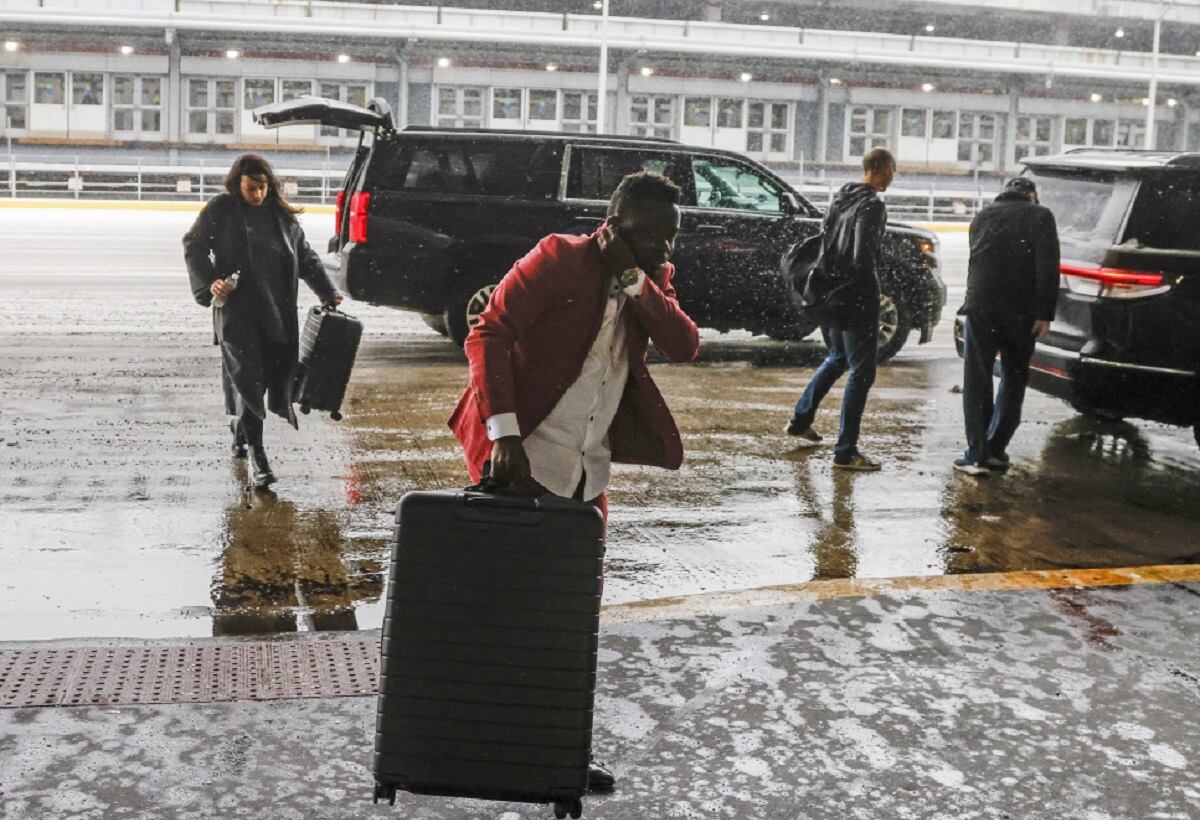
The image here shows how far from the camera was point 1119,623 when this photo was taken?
558cm

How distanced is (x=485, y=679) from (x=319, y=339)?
4615 mm

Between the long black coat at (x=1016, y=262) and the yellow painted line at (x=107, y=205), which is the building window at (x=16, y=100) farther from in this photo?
the long black coat at (x=1016, y=262)

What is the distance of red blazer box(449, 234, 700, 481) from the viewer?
156 inches

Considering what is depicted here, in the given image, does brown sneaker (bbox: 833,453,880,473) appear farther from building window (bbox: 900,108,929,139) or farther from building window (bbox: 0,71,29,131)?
building window (bbox: 900,108,929,139)

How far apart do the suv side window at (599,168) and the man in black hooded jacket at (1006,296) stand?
15.7 ft

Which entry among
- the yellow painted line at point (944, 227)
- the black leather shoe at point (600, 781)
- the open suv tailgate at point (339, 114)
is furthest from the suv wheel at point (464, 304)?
the yellow painted line at point (944, 227)

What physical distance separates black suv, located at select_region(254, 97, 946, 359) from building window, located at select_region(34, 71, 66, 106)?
93.1ft

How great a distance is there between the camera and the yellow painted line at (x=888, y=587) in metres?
5.65

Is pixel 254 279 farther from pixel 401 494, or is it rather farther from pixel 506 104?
pixel 506 104

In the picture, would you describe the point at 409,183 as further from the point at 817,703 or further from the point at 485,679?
the point at 485,679

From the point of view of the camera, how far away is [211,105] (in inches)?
1538

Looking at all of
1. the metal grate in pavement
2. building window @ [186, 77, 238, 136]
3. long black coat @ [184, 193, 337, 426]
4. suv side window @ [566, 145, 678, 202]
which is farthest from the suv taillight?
building window @ [186, 77, 238, 136]

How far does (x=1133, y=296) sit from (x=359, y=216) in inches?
250

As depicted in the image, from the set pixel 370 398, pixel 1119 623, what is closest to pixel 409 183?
pixel 370 398
